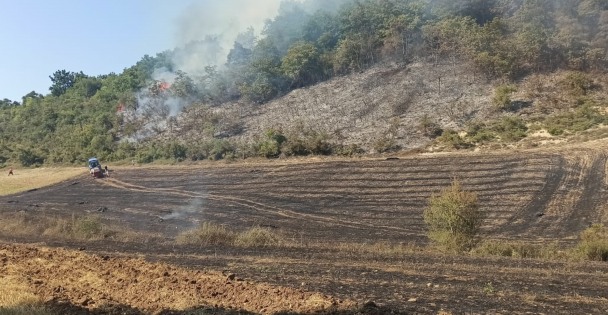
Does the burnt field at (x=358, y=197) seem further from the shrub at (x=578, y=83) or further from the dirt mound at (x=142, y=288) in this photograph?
the shrub at (x=578, y=83)

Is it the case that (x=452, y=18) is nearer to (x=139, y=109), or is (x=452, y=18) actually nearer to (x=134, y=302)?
(x=139, y=109)

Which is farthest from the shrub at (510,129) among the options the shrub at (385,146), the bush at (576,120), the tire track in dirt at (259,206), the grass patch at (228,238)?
the grass patch at (228,238)

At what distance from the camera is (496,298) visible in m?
7.98

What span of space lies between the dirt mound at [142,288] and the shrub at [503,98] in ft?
111

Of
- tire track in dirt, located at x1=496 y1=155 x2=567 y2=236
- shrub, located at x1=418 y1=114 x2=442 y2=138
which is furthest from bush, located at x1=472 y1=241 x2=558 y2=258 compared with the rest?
shrub, located at x1=418 y1=114 x2=442 y2=138

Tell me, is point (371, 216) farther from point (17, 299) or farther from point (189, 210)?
point (17, 299)

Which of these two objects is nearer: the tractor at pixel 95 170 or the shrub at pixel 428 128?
the shrub at pixel 428 128

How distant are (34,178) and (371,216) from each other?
3692cm

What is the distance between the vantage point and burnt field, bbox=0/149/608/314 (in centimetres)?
888

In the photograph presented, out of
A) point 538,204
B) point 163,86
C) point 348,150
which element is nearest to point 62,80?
point 163,86

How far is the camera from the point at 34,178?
158 ft

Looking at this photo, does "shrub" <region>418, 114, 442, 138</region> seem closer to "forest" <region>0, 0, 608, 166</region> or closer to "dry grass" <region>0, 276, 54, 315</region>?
"forest" <region>0, 0, 608, 166</region>

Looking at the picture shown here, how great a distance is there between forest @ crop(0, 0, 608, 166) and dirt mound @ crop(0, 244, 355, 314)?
29313mm

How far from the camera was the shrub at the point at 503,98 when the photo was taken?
129 feet
